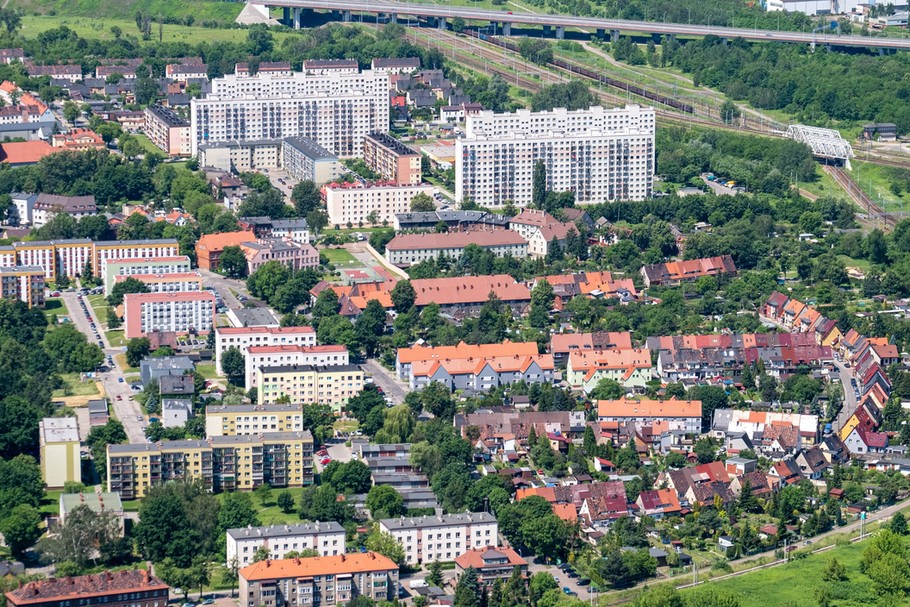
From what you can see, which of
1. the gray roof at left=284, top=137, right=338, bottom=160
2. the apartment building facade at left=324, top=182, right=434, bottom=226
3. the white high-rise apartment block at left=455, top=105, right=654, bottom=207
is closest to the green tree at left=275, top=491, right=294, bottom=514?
the apartment building facade at left=324, top=182, right=434, bottom=226

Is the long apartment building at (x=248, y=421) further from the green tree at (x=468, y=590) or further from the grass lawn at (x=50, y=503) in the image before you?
the green tree at (x=468, y=590)

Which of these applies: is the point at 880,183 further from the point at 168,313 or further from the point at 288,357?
the point at 288,357

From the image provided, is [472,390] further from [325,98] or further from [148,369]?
[325,98]

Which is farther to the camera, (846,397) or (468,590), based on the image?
(846,397)

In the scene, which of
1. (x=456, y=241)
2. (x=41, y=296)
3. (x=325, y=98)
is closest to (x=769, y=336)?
(x=456, y=241)

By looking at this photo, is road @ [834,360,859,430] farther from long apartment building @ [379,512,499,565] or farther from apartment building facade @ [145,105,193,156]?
apartment building facade @ [145,105,193,156]

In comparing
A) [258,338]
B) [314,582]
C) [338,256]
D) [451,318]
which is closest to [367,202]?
[338,256]
